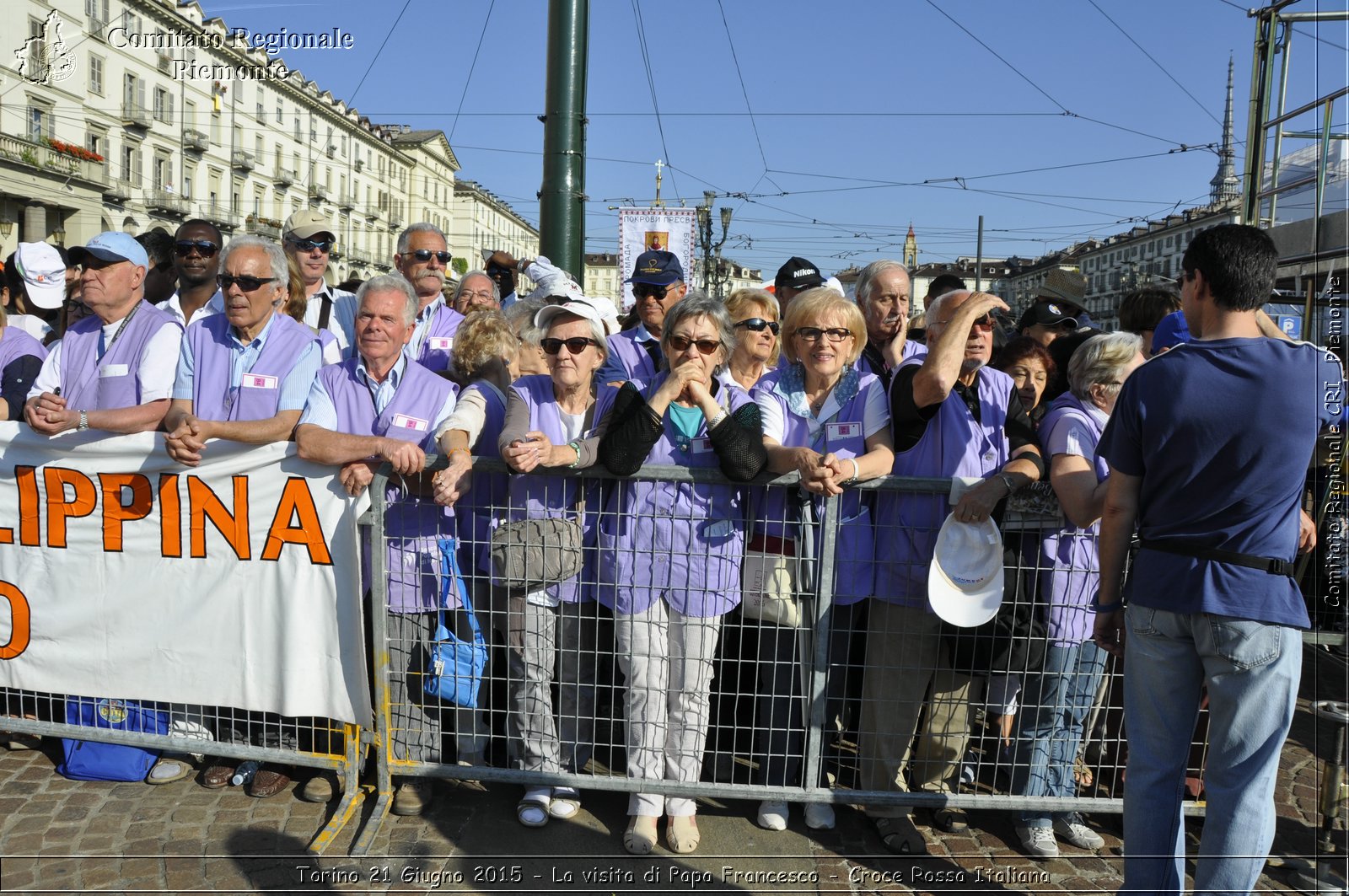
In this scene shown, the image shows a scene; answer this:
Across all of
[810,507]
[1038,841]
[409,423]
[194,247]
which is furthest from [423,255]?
[1038,841]

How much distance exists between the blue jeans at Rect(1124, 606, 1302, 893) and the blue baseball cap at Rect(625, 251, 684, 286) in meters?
2.96

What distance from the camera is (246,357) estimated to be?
4.07 meters

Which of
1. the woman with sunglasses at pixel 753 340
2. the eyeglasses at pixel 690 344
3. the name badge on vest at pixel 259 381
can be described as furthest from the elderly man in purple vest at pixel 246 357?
the woman with sunglasses at pixel 753 340

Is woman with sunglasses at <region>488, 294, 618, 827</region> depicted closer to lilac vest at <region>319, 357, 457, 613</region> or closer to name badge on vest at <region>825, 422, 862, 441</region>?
lilac vest at <region>319, 357, 457, 613</region>

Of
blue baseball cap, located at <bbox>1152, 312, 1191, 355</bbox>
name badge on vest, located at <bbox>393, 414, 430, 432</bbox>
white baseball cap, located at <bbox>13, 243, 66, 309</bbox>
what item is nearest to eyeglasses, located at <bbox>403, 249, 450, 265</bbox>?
name badge on vest, located at <bbox>393, 414, 430, 432</bbox>

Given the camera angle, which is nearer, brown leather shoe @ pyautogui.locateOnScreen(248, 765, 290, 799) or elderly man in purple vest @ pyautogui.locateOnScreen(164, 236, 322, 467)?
brown leather shoe @ pyautogui.locateOnScreen(248, 765, 290, 799)

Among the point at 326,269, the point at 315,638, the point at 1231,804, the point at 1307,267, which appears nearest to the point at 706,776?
the point at 315,638

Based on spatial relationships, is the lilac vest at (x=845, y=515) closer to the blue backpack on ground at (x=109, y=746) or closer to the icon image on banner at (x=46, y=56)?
the blue backpack on ground at (x=109, y=746)

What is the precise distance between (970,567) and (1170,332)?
70.4 inches

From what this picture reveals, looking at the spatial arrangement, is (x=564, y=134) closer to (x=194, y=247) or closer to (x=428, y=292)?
Result: (x=428, y=292)

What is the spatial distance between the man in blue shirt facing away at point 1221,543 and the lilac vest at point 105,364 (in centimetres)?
418

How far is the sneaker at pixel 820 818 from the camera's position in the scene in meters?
3.71

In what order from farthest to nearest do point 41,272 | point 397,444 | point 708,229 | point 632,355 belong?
1. point 708,229
2. point 41,272
3. point 632,355
4. point 397,444

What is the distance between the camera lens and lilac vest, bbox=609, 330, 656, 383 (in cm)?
434
